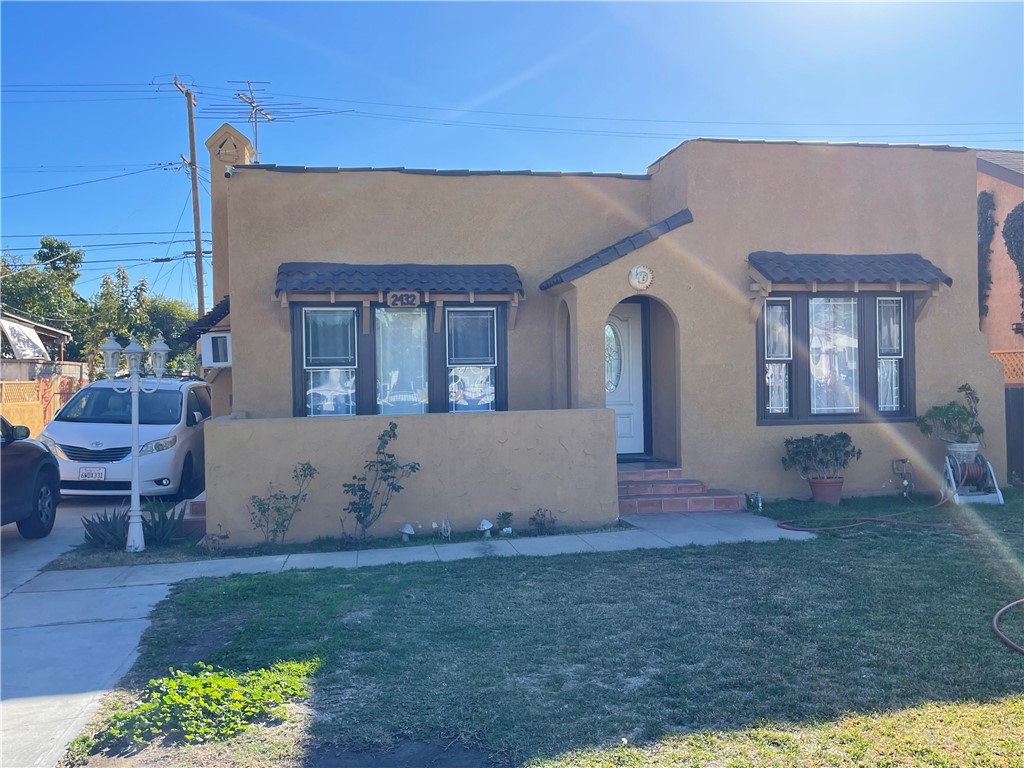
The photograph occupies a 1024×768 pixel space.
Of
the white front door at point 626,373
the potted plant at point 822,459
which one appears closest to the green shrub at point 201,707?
the white front door at point 626,373

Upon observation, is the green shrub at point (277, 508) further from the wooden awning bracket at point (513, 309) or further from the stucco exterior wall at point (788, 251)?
the stucco exterior wall at point (788, 251)

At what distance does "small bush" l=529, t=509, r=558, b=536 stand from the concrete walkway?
0.35m

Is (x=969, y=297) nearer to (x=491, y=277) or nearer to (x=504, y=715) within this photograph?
(x=491, y=277)

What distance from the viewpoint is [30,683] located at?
5188 millimetres

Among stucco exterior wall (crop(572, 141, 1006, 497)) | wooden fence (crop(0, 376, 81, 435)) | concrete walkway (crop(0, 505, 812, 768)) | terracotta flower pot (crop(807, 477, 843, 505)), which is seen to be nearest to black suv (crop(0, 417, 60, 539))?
concrete walkway (crop(0, 505, 812, 768))

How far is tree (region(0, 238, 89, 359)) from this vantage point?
93.1 ft

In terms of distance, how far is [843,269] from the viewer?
10.9m

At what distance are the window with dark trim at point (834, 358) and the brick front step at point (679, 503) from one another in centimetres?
127

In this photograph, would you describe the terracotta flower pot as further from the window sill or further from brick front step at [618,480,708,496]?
brick front step at [618,480,708,496]

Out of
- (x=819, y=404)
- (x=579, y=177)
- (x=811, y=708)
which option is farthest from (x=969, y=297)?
(x=811, y=708)

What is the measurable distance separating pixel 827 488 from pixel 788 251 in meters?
3.26

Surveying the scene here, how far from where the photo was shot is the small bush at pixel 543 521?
9.53 metres

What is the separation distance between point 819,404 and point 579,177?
4683mm

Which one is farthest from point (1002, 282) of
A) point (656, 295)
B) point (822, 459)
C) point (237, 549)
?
point (237, 549)
